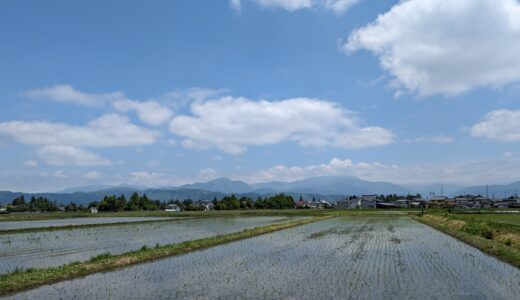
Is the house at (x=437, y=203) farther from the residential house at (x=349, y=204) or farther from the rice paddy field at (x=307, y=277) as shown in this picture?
the rice paddy field at (x=307, y=277)

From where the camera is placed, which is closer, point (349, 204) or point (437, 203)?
point (437, 203)

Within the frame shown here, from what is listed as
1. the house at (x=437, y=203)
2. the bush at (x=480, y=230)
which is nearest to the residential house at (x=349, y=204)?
the house at (x=437, y=203)

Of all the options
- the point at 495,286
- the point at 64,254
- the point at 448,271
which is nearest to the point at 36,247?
the point at 64,254

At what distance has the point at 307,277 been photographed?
13.3 metres

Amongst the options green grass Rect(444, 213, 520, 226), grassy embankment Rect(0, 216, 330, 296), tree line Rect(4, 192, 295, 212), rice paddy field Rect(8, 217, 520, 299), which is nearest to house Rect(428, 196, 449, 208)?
tree line Rect(4, 192, 295, 212)

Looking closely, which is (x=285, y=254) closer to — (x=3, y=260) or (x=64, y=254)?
(x=64, y=254)

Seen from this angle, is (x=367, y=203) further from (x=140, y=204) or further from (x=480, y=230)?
(x=480, y=230)

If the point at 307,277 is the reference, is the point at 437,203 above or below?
above

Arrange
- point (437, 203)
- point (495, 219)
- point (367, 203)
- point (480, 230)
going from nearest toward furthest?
point (480, 230), point (495, 219), point (437, 203), point (367, 203)

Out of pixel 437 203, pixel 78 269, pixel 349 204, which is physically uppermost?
pixel 349 204

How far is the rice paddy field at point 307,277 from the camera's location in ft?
36.1

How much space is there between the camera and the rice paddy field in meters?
11.0

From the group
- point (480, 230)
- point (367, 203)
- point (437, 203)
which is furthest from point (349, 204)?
point (480, 230)

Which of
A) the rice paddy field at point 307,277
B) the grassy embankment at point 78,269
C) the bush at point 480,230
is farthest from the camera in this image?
the bush at point 480,230
